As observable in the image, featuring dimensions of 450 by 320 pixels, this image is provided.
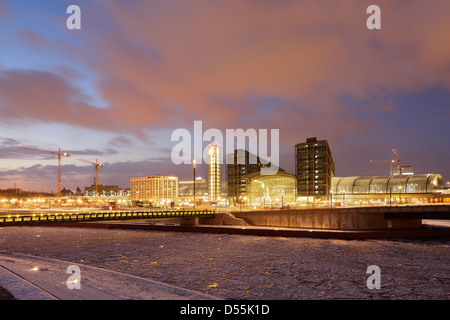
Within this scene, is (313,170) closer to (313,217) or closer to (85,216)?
(313,217)

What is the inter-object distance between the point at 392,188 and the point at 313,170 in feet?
137

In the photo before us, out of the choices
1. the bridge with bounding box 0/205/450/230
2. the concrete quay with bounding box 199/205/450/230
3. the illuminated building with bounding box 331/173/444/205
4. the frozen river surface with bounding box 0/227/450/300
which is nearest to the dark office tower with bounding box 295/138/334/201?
the illuminated building with bounding box 331/173/444/205

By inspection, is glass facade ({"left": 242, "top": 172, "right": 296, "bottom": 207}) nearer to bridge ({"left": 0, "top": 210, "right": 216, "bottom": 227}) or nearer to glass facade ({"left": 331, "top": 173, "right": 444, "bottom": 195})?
glass facade ({"left": 331, "top": 173, "right": 444, "bottom": 195})

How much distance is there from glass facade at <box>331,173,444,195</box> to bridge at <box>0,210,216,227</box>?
95.0 meters

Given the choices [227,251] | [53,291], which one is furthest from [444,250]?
[53,291]

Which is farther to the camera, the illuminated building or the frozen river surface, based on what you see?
the illuminated building

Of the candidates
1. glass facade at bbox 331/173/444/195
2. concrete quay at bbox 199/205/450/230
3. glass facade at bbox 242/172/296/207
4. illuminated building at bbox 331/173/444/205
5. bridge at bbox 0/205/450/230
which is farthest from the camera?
glass facade at bbox 242/172/296/207

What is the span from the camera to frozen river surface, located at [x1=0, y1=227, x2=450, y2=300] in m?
22.1

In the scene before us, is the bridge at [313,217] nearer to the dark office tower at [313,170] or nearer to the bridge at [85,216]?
the bridge at [85,216]

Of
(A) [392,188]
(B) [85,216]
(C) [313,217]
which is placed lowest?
(C) [313,217]

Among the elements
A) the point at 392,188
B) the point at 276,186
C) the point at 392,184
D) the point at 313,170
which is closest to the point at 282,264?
the point at 392,188

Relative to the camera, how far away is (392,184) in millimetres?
137000
